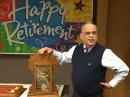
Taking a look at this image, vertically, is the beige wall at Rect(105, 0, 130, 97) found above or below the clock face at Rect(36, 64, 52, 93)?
above

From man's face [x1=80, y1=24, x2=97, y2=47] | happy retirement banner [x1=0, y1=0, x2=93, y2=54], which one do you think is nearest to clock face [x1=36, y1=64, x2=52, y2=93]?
man's face [x1=80, y1=24, x2=97, y2=47]

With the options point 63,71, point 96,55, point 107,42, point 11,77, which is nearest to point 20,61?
point 11,77

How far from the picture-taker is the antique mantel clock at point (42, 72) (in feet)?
8.04

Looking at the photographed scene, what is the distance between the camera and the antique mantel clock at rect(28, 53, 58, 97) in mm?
2451

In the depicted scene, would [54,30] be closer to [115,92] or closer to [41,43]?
[41,43]

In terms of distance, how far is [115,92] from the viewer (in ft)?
11.8

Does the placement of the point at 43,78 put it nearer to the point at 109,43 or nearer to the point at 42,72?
the point at 42,72

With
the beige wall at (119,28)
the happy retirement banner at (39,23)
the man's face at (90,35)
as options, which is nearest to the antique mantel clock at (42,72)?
the man's face at (90,35)

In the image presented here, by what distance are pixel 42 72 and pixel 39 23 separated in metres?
1.10

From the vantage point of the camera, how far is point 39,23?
11.3ft

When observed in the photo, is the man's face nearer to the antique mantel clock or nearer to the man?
the man

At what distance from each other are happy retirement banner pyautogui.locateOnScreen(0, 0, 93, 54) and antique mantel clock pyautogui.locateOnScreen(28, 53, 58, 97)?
960 mm

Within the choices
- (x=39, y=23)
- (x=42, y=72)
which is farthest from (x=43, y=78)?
(x=39, y=23)

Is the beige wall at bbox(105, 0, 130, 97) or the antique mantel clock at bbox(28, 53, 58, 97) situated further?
the beige wall at bbox(105, 0, 130, 97)
